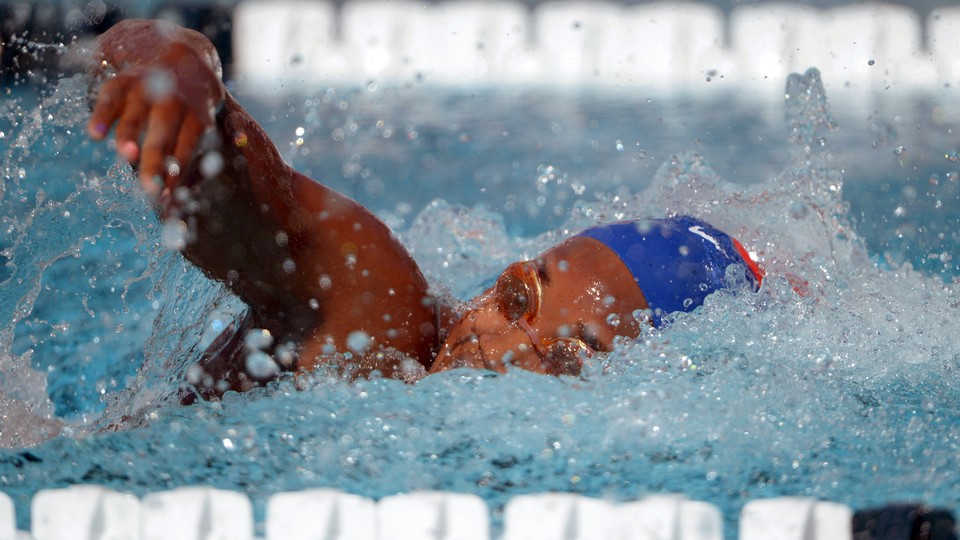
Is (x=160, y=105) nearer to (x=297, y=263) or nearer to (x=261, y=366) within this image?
(x=297, y=263)

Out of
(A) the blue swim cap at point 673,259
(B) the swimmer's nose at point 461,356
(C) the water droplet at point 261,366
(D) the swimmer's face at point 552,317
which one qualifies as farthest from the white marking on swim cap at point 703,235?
(C) the water droplet at point 261,366

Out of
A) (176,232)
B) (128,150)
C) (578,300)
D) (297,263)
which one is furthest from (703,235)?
(128,150)

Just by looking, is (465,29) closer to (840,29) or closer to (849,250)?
(840,29)

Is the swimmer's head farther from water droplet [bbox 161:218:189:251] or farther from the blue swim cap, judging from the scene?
water droplet [bbox 161:218:189:251]

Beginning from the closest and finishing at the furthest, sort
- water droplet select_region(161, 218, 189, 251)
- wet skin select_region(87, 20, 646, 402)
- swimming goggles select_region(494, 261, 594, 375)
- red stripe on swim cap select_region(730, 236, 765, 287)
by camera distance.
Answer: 1. wet skin select_region(87, 20, 646, 402)
2. water droplet select_region(161, 218, 189, 251)
3. swimming goggles select_region(494, 261, 594, 375)
4. red stripe on swim cap select_region(730, 236, 765, 287)

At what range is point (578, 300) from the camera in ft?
3.43

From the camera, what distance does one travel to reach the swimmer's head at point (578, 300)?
3.40ft

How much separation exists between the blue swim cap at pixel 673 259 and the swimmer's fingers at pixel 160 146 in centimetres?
53

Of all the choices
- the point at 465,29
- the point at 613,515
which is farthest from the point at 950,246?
the point at 465,29

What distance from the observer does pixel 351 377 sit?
1.06m

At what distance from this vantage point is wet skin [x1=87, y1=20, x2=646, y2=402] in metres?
0.78

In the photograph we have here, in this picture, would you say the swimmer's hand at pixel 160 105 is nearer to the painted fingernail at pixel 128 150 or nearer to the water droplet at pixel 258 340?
the painted fingernail at pixel 128 150

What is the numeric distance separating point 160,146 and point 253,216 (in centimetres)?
22

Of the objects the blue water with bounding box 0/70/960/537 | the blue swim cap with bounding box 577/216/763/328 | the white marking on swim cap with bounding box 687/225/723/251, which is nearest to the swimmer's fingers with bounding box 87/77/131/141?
the blue water with bounding box 0/70/960/537
